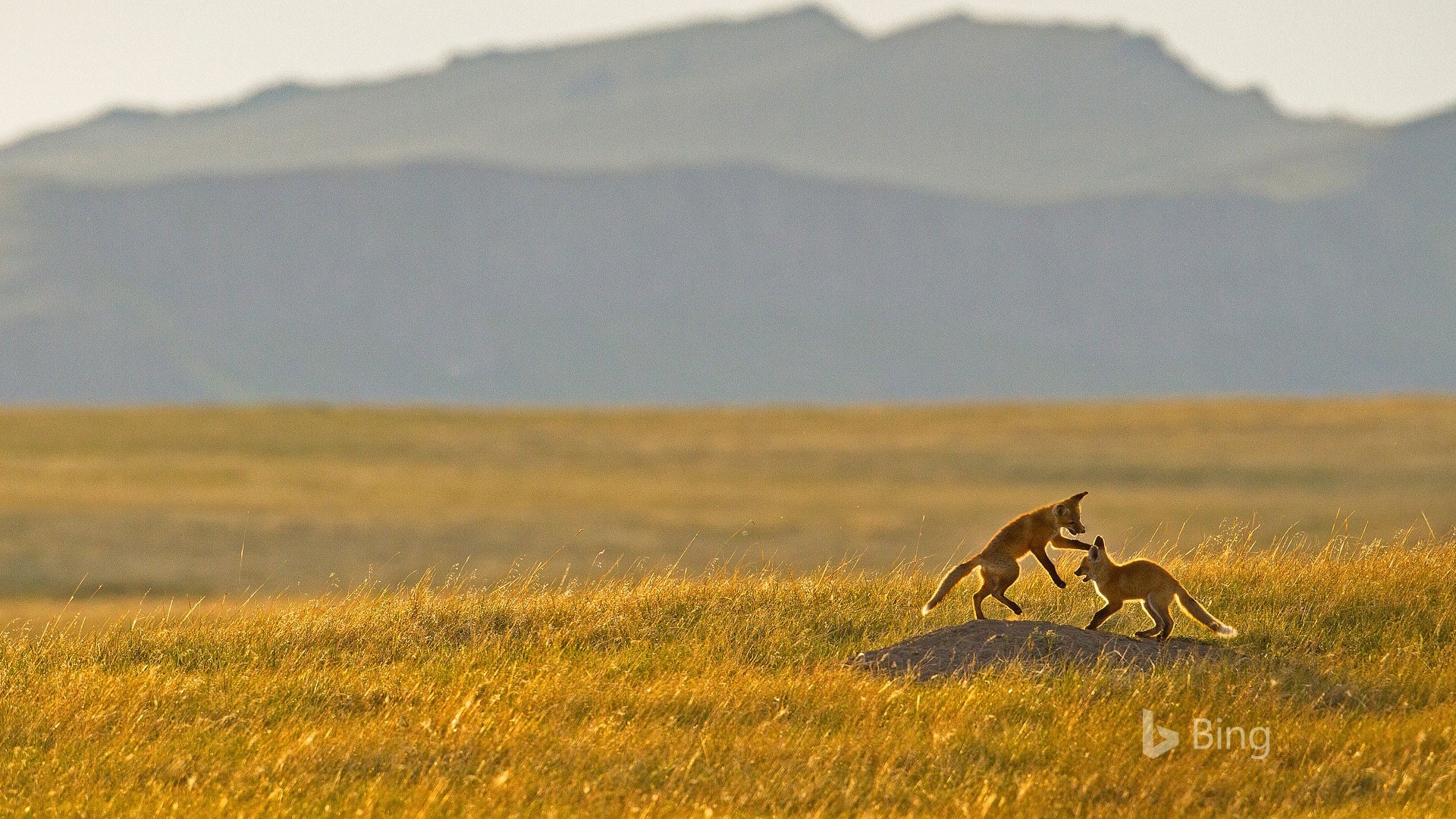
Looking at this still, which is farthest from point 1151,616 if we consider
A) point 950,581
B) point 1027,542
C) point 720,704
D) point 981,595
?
point 720,704

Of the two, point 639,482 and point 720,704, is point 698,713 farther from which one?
point 639,482

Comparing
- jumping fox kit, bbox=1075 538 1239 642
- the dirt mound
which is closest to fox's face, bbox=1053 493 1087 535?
jumping fox kit, bbox=1075 538 1239 642

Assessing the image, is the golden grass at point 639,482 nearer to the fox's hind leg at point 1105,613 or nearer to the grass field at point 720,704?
the grass field at point 720,704

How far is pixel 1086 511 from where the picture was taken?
152 ft

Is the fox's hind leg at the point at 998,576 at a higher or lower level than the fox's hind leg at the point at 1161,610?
higher

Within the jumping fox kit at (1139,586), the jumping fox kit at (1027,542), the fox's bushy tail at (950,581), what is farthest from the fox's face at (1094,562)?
the fox's bushy tail at (950,581)

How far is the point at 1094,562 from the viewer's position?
994cm

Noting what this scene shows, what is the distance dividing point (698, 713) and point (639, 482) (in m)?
50.0

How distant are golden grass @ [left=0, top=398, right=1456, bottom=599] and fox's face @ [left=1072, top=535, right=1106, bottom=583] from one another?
22.6 meters

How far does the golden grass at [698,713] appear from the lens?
838 cm

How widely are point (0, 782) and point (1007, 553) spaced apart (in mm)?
5630

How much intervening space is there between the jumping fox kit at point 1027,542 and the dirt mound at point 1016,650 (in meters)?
0.26

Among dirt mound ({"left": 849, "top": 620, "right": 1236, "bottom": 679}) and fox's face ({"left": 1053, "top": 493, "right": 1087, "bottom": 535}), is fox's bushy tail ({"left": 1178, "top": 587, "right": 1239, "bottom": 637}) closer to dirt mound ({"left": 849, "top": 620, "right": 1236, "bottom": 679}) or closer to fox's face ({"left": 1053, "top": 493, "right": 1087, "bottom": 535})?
dirt mound ({"left": 849, "top": 620, "right": 1236, "bottom": 679})

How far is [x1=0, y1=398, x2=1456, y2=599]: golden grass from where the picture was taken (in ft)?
145
